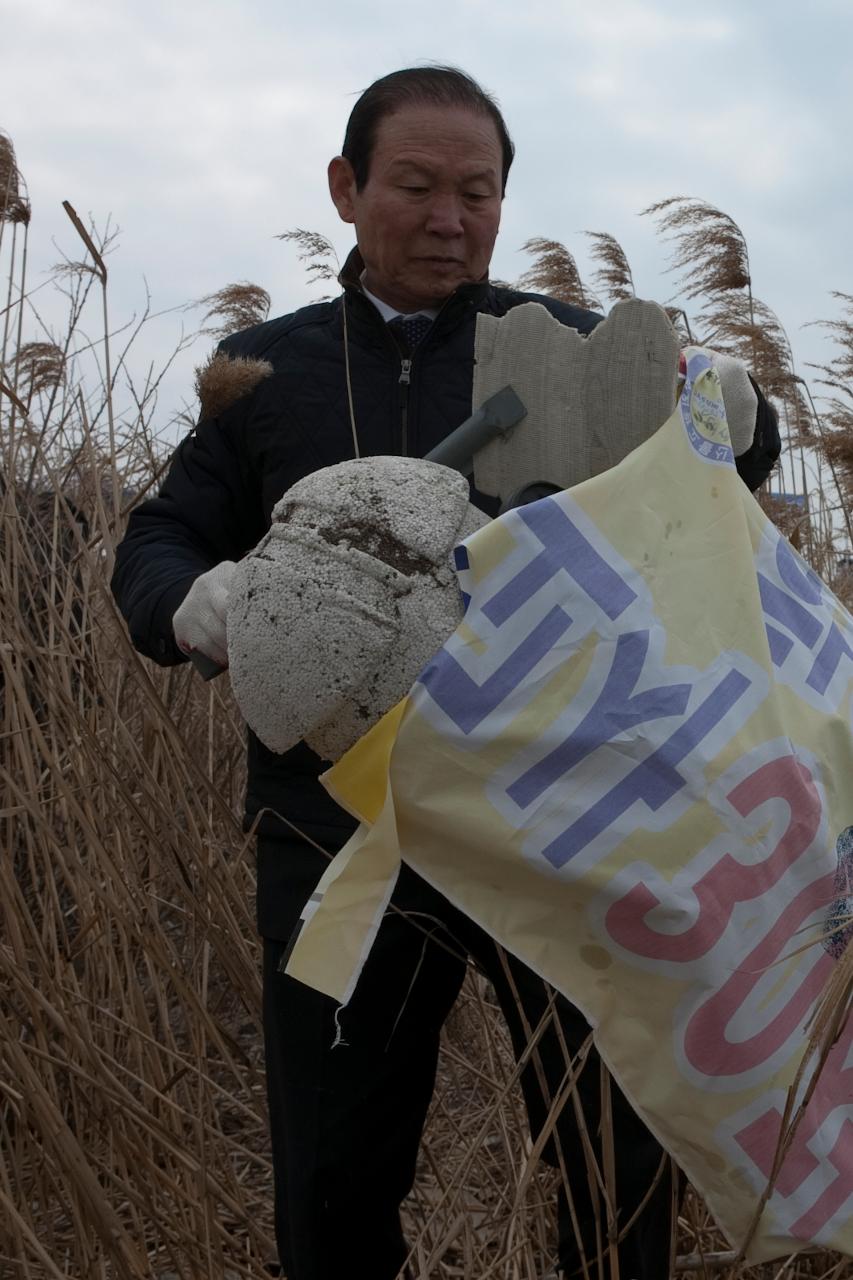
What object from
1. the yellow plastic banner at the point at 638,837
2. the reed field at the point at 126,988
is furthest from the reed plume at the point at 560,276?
the yellow plastic banner at the point at 638,837

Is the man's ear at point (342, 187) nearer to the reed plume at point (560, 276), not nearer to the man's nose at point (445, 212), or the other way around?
the man's nose at point (445, 212)

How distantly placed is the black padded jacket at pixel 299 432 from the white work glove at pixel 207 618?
0.23 m

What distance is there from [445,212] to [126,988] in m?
1.18

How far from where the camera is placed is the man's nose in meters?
1.33

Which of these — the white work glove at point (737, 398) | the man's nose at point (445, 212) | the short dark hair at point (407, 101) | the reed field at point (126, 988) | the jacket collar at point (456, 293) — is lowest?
the reed field at point (126, 988)

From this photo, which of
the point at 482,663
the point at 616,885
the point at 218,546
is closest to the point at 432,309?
the point at 218,546

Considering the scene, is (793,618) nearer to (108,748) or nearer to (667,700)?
(667,700)

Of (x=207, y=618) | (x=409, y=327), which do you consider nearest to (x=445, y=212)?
(x=409, y=327)

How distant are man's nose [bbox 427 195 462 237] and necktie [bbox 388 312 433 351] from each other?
0.11m

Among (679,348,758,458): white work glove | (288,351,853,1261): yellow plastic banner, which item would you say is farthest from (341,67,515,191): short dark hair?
(288,351,853,1261): yellow plastic banner

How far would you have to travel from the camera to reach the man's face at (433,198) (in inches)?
52.2

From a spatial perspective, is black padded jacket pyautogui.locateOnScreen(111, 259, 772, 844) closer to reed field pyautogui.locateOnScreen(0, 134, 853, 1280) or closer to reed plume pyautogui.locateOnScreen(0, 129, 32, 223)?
reed field pyautogui.locateOnScreen(0, 134, 853, 1280)

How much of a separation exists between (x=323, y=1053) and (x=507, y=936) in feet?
1.66

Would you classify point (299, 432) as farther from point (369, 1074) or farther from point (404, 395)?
point (369, 1074)
